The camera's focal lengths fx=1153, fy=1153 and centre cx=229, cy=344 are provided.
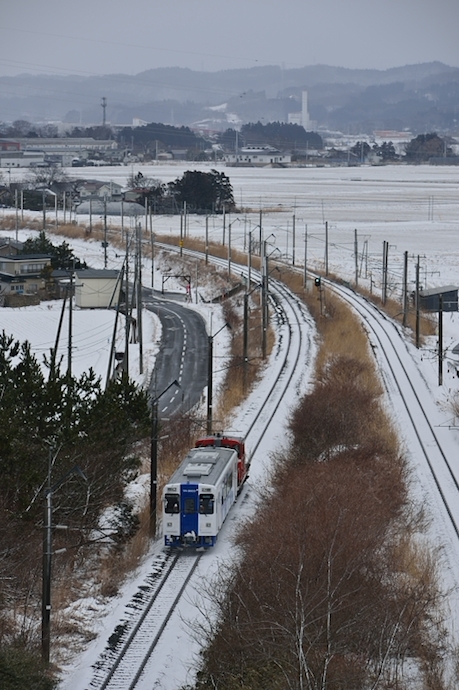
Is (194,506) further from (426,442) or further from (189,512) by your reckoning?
(426,442)

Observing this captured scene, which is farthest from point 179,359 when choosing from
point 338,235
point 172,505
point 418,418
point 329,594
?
point 338,235

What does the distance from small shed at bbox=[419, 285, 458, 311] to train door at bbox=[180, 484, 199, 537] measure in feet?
122

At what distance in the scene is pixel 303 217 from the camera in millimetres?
113375

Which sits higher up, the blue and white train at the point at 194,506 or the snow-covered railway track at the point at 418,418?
the blue and white train at the point at 194,506

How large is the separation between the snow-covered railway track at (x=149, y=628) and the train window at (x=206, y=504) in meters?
0.83

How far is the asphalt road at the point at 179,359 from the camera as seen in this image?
1501 inches

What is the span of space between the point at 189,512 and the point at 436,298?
38327 millimetres

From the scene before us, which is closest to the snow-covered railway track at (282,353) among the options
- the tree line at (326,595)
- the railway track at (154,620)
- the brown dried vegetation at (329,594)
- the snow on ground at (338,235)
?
the railway track at (154,620)

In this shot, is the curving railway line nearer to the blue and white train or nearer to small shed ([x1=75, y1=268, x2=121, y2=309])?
the blue and white train

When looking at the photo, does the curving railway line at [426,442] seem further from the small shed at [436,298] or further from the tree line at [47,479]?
the tree line at [47,479]

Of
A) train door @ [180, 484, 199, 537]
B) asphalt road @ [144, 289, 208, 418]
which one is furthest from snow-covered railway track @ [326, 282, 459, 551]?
asphalt road @ [144, 289, 208, 418]

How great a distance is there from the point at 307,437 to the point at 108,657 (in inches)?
449

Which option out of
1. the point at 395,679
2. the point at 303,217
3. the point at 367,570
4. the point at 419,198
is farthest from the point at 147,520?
the point at 419,198

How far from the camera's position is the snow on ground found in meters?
20.7
